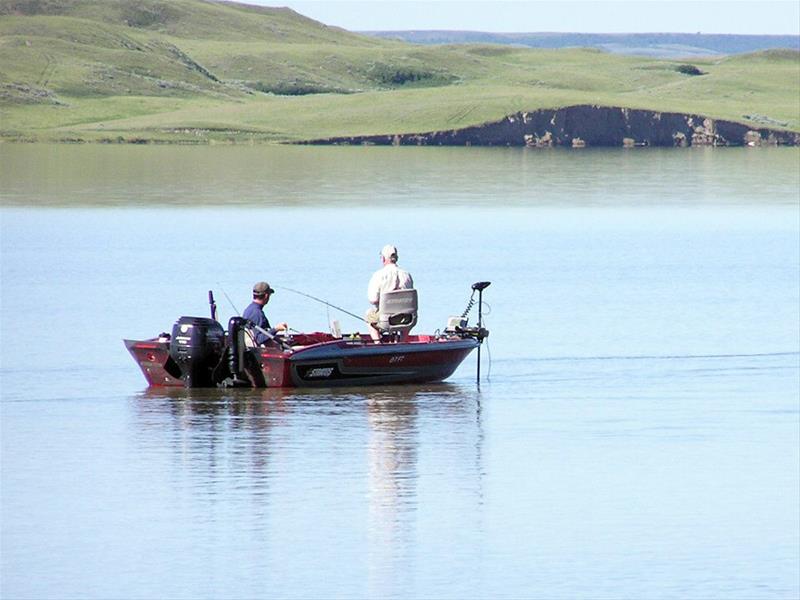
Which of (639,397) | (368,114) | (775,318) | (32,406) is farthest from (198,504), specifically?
(368,114)

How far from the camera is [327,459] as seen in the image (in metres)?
21.7

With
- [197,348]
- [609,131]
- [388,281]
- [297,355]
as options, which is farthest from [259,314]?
[609,131]

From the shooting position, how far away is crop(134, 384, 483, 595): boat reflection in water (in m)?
18.2

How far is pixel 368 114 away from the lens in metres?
163

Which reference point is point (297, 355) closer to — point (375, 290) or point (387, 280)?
point (375, 290)

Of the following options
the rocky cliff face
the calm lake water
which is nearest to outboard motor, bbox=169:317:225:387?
the calm lake water

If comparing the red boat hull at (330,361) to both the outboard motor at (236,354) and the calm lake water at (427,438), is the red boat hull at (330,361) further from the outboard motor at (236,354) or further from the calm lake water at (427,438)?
the calm lake water at (427,438)

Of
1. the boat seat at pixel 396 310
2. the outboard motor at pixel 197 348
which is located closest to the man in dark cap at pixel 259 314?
the outboard motor at pixel 197 348

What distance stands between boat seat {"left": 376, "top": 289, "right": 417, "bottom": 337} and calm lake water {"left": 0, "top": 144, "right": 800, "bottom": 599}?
35.1 inches

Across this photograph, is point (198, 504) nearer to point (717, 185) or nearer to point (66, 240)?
point (66, 240)

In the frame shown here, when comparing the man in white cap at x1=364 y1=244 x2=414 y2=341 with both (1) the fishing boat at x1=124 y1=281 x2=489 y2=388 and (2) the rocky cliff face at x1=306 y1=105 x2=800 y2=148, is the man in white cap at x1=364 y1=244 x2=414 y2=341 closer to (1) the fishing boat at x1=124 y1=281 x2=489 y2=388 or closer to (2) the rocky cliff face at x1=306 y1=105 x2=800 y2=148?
(1) the fishing boat at x1=124 y1=281 x2=489 y2=388

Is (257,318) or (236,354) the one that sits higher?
(257,318)

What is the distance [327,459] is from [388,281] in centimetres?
542

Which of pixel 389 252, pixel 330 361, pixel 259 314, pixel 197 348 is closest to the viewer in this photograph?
pixel 197 348
